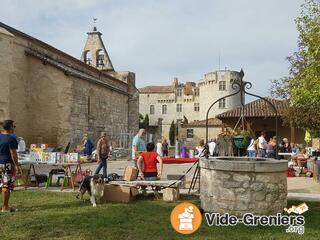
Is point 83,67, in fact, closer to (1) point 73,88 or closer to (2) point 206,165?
(1) point 73,88

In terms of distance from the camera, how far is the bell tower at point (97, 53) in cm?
4153

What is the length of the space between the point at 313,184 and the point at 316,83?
351cm

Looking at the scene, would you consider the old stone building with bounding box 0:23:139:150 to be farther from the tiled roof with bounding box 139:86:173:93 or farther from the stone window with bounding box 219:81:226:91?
the tiled roof with bounding box 139:86:173:93

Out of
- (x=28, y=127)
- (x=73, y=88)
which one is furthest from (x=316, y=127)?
(x=28, y=127)

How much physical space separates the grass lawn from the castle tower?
110 feet

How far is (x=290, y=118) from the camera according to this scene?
25.0m

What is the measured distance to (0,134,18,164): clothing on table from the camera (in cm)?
795

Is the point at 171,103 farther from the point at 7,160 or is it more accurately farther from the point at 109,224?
the point at 109,224

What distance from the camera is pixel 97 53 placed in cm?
4166

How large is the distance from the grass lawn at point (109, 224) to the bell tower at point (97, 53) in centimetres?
3351

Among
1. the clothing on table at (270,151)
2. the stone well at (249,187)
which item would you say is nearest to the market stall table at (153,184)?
the stone well at (249,187)


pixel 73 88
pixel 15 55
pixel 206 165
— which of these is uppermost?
pixel 15 55

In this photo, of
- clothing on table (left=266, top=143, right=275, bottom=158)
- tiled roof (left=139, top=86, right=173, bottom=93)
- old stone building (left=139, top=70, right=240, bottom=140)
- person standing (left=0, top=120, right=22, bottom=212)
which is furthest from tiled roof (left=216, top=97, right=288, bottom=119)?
tiled roof (left=139, top=86, right=173, bottom=93)

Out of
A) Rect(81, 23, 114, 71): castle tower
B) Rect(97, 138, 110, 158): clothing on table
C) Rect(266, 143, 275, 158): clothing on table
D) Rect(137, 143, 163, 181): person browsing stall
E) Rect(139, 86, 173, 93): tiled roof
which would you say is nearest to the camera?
Rect(137, 143, 163, 181): person browsing stall
